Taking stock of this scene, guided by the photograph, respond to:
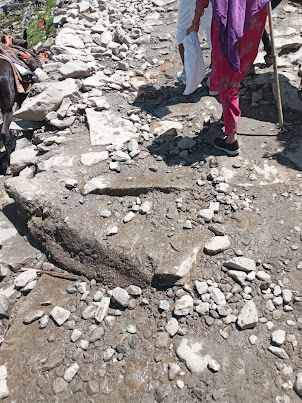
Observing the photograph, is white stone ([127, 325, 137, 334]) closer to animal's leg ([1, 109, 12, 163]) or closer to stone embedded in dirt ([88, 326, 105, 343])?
stone embedded in dirt ([88, 326, 105, 343])

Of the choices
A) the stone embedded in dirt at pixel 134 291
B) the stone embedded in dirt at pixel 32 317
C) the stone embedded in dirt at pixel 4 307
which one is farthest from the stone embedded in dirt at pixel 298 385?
the stone embedded in dirt at pixel 4 307

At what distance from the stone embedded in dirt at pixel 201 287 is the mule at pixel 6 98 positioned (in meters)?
3.32

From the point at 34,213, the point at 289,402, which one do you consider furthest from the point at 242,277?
the point at 34,213

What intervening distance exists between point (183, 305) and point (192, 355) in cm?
32

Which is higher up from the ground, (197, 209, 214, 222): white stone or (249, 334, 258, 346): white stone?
(197, 209, 214, 222): white stone

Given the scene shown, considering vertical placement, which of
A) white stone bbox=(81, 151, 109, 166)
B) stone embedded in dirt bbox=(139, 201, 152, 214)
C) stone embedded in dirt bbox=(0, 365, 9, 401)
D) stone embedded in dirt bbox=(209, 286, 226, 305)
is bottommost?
stone embedded in dirt bbox=(0, 365, 9, 401)

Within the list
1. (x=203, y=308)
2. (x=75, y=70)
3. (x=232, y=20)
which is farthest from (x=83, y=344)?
(x=75, y=70)

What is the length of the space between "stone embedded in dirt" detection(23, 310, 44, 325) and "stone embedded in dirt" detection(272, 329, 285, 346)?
1.56m

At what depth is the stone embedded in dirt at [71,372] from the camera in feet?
6.98

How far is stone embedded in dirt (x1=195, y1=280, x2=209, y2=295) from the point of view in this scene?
240 centimetres

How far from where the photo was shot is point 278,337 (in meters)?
2.12

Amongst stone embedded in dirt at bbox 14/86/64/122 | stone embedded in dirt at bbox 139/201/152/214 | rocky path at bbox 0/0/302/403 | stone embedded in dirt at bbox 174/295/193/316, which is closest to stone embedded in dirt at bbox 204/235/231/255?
rocky path at bbox 0/0/302/403

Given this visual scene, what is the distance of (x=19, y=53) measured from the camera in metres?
5.75

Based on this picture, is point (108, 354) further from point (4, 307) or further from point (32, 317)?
point (4, 307)
